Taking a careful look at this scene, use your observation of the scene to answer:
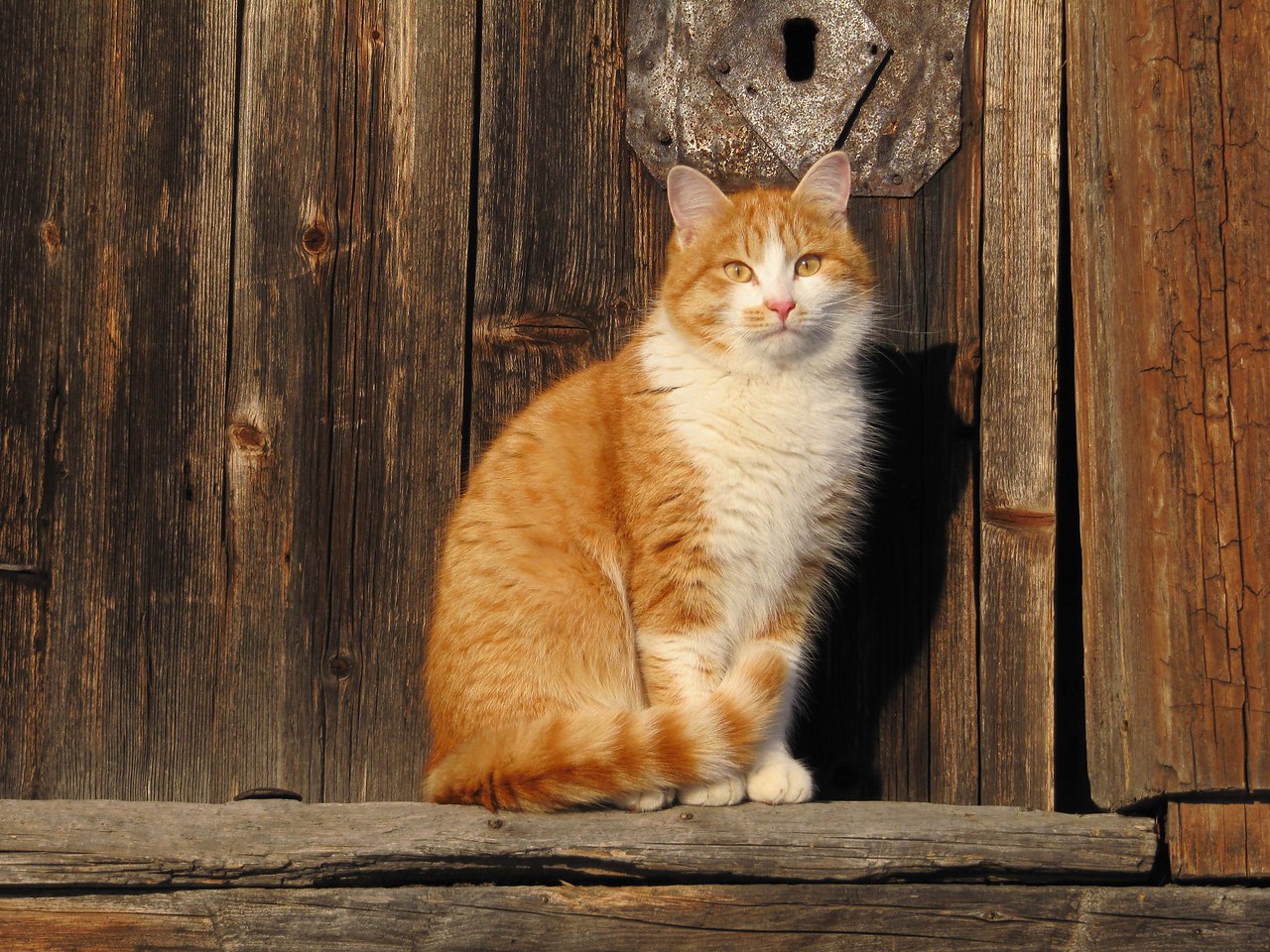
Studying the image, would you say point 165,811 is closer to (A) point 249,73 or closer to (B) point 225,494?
(B) point 225,494

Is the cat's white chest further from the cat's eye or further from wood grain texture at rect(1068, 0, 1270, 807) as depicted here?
wood grain texture at rect(1068, 0, 1270, 807)

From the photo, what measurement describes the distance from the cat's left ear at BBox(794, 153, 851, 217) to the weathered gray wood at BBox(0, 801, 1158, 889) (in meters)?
1.44

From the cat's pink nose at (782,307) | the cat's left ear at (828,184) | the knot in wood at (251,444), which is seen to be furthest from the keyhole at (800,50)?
the knot in wood at (251,444)

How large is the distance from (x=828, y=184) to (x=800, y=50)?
0.48 meters

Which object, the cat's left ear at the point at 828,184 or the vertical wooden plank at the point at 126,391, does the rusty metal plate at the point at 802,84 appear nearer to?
the cat's left ear at the point at 828,184

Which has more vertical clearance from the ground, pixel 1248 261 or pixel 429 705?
pixel 1248 261

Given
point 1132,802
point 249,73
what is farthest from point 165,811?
point 1132,802

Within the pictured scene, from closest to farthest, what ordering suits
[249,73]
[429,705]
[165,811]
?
[165,811] < [429,705] < [249,73]

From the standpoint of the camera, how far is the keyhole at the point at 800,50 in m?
3.04

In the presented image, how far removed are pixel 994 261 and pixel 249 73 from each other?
1996 mm

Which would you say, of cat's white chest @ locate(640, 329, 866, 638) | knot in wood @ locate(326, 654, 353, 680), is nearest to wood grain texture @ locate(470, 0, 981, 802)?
cat's white chest @ locate(640, 329, 866, 638)

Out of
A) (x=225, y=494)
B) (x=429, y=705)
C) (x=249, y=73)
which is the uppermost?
(x=249, y=73)

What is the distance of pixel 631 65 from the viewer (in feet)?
9.99

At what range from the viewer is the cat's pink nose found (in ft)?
8.98
